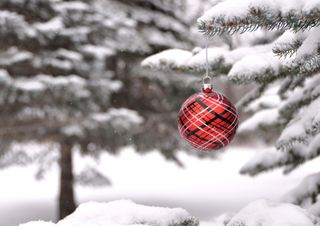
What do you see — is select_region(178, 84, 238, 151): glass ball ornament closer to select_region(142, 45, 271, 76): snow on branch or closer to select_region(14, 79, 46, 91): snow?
select_region(142, 45, 271, 76): snow on branch

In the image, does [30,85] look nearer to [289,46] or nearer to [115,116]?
[115,116]

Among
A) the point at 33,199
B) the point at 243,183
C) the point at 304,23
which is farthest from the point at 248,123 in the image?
the point at 243,183

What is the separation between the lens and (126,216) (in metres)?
2.83

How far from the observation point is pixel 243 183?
15.7 metres

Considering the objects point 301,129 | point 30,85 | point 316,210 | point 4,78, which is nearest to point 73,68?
point 30,85

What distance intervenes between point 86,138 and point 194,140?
6292mm

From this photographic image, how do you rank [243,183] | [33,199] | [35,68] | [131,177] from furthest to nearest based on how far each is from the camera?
1. [131,177]
2. [243,183]
3. [33,199]
4. [35,68]

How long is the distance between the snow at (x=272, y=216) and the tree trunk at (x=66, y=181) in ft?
21.7

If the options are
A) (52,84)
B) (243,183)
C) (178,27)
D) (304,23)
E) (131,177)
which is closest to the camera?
(304,23)

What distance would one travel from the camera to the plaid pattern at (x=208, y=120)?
304cm

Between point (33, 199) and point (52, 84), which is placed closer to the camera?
point (52, 84)

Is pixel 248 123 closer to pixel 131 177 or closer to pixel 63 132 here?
pixel 63 132

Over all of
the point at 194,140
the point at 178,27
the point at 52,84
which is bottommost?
the point at 194,140

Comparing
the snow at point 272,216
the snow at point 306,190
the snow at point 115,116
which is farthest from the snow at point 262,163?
the snow at point 115,116
